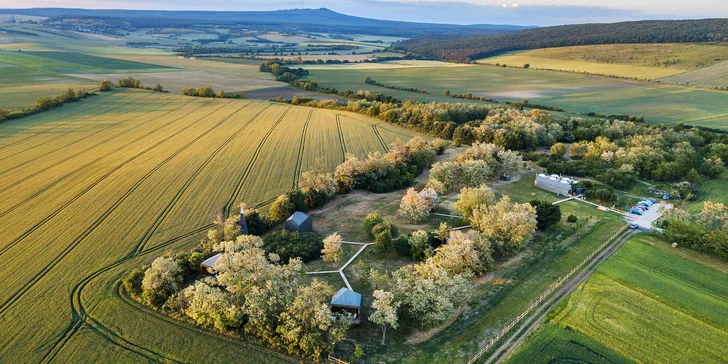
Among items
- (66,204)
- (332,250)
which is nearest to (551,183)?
(332,250)

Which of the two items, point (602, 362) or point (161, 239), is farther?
point (161, 239)

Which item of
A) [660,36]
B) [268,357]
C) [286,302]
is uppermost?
[660,36]

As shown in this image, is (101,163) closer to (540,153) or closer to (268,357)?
A: (268,357)

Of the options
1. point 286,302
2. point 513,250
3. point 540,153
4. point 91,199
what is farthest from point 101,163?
point 540,153

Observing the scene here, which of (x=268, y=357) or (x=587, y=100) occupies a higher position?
(x=587, y=100)

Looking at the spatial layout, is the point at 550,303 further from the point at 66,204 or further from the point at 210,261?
the point at 66,204

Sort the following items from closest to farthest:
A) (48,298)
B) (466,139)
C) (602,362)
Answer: (602,362) → (48,298) → (466,139)

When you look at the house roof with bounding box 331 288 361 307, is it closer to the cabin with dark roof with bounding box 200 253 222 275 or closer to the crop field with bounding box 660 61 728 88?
the cabin with dark roof with bounding box 200 253 222 275
